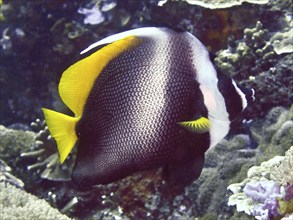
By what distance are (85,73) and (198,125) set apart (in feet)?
1.64

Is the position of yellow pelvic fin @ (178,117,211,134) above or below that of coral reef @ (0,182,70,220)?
above

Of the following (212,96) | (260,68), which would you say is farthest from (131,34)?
(260,68)

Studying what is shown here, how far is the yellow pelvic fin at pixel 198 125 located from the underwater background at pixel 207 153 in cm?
69

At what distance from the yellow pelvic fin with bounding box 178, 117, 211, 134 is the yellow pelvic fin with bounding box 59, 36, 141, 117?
39cm

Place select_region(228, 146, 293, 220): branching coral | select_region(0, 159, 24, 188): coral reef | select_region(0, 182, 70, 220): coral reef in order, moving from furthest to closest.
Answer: select_region(0, 159, 24, 188): coral reef < select_region(0, 182, 70, 220): coral reef < select_region(228, 146, 293, 220): branching coral

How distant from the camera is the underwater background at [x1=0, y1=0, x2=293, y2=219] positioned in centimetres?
335

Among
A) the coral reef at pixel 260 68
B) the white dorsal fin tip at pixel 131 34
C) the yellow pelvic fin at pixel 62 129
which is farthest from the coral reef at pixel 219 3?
the yellow pelvic fin at pixel 62 129

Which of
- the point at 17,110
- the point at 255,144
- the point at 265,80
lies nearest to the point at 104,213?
the point at 255,144

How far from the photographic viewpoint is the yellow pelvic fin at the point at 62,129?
4.95 feet

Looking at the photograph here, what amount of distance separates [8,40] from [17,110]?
1.28 meters

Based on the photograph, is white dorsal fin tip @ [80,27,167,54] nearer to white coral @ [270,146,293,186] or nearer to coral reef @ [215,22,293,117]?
white coral @ [270,146,293,186]

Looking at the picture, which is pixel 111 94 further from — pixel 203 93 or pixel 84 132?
pixel 203 93

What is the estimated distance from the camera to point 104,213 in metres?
4.06

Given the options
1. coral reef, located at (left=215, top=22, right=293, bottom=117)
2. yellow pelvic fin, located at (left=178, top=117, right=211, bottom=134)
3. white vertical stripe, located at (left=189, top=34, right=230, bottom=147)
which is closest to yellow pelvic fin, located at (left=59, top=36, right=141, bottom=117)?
white vertical stripe, located at (left=189, top=34, right=230, bottom=147)
